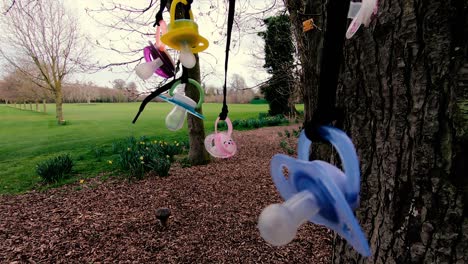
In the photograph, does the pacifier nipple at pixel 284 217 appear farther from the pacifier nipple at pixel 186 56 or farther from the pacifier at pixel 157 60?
the pacifier at pixel 157 60

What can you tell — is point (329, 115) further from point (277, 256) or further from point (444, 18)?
point (277, 256)

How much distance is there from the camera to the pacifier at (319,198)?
0.39 meters

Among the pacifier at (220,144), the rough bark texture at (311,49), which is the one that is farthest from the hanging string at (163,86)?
the rough bark texture at (311,49)

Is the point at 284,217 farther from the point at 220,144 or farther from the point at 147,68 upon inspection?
the point at 220,144

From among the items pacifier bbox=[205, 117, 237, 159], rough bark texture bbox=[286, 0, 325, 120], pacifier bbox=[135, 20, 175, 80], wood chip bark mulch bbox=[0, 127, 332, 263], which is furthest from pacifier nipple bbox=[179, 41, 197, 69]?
rough bark texture bbox=[286, 0, 325, 120]

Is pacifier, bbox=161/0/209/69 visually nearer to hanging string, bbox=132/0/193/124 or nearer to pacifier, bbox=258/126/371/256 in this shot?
hanging string, bbox=132/0/193/124

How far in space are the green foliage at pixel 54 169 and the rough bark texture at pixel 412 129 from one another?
469cm

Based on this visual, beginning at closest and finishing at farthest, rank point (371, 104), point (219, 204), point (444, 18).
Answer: point (444, 18) < point (371, 104) < point (219, 204)

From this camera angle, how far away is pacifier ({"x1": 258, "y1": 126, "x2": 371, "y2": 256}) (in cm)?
39

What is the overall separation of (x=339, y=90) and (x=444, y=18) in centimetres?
36

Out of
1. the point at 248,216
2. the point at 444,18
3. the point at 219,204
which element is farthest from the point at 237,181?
the point at 444,18

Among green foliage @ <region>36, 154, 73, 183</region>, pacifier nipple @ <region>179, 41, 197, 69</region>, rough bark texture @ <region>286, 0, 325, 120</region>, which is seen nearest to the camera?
pacifier nipple @ <region>179, 41, 197, 69</region>

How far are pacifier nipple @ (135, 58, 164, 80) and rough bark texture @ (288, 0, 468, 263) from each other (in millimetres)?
674

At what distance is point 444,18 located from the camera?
69cm
